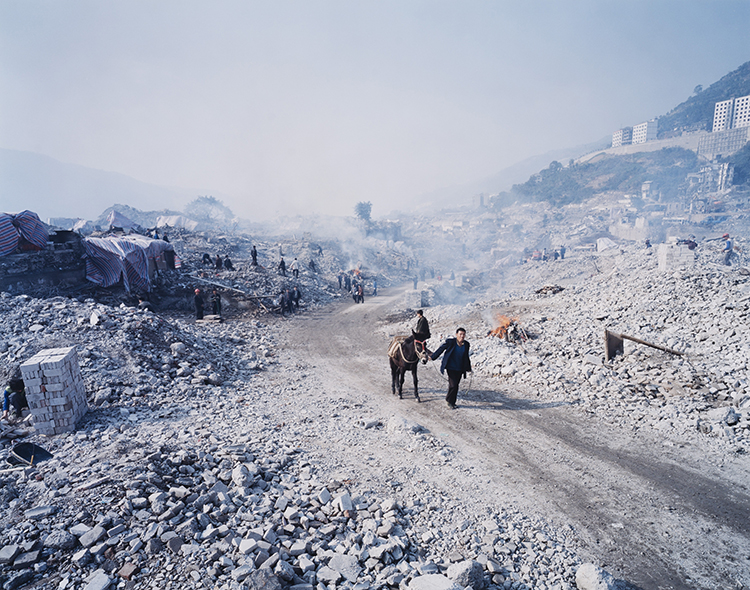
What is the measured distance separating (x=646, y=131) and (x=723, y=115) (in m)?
19.3

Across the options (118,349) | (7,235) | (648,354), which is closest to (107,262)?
(7,235)

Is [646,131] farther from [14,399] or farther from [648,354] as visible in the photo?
[14,399]

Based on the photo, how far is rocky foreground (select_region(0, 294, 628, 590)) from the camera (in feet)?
10.1

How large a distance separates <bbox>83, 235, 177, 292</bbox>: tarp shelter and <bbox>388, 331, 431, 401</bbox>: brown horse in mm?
12826

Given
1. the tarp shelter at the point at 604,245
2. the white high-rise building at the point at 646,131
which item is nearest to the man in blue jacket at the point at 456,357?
the tarp shelter at the point at 604,245

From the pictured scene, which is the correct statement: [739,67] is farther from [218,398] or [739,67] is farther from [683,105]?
[218,398]

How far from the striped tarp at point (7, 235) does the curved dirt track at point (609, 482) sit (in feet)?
45.8

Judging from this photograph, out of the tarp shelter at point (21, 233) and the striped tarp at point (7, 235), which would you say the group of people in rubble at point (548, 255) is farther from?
the striped tarp at point (7, 235)

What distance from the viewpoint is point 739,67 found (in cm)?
11212

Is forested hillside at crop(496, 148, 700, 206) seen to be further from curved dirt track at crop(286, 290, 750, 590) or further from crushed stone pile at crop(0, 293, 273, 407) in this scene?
crushed stone pile at crop(0, 293, 273, 407)

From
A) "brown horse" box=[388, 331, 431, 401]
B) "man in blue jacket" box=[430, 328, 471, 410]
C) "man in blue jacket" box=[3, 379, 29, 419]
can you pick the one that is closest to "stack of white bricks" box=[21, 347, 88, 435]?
"man in blue jacket" box=[3, 379, 29, 419]

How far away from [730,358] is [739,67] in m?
164

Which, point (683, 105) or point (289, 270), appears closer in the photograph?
point (289, 270)

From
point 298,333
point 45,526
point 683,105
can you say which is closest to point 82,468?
point 45,526
